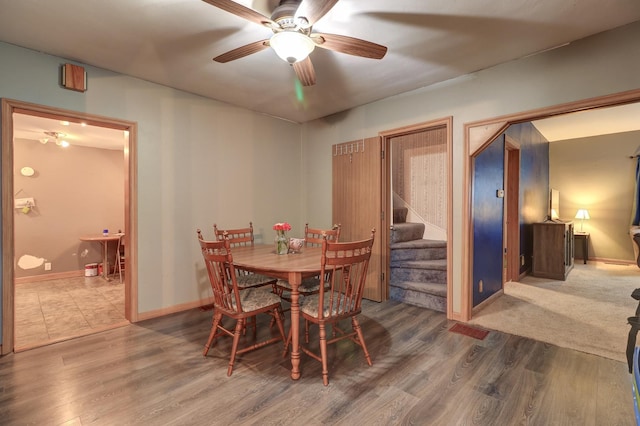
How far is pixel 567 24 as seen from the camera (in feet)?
6.84

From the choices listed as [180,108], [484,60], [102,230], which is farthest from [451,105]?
[102,230]

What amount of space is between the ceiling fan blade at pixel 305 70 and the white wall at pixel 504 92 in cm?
149

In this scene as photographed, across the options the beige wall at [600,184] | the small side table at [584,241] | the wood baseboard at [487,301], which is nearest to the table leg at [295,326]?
the wood baseboard at [487,301]

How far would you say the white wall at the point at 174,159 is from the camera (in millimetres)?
2546

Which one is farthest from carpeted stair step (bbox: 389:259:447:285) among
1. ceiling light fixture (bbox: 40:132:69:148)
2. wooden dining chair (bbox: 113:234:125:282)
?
ceiling light fixture (bbox: 40:132:69:148)

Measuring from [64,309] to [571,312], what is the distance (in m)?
5.82

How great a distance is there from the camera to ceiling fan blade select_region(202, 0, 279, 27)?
1.48 m

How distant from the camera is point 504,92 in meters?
2.69

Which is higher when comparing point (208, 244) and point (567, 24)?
point (567, 24)

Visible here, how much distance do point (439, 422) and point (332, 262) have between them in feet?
3.47

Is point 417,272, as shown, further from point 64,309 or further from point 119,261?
point 119,261

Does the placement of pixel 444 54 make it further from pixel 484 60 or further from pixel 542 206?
pixel 542 206

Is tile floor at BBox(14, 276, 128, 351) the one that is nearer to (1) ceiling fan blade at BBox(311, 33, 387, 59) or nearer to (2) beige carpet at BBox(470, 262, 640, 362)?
(1) ceiling fan blade at BBox(311, 33, 387, 59)

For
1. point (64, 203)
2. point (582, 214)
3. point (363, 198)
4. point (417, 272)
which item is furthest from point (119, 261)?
point (582, 214)
